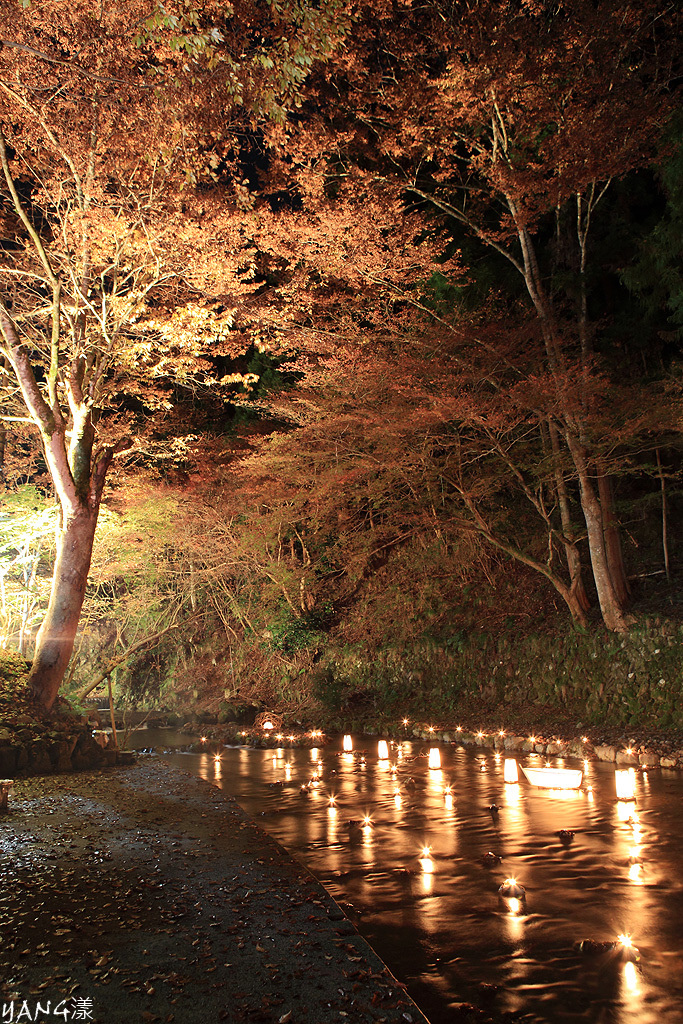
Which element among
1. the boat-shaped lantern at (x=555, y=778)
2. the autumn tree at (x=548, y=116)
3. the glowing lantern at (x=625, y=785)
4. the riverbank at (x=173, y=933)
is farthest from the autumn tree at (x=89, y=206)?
the glowing lantern at (x=625, y=785)

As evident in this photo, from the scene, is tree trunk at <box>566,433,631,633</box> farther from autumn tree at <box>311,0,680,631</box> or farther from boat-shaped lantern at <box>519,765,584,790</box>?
boat-shaped lantern at <box>519,765,584,790</box>

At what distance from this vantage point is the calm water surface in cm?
267

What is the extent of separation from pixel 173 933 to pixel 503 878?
2.00m

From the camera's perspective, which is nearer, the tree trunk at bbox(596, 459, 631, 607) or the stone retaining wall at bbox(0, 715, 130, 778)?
the stone retaining wall at bbox(0, 715, 130, 778)

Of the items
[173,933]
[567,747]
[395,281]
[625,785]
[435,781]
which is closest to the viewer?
[173,933]

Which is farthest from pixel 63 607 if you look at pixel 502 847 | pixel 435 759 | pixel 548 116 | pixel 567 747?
pixel 548 116

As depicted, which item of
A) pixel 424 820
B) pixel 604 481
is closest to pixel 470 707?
pixel 604 481

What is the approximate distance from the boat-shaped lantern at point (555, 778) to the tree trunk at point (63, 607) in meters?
6.08

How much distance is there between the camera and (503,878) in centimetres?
392

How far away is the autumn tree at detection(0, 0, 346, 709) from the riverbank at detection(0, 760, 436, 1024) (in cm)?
463

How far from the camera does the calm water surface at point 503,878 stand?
2.67 metres

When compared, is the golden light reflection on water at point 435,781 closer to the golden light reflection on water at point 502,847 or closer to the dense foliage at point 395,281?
the golden light reflection on water at point 502,847

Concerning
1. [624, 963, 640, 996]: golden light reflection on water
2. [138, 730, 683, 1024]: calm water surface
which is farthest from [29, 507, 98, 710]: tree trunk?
[624, 963, 640, 996]: golden light reflection on water

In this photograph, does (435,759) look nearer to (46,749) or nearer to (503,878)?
(503,878)
